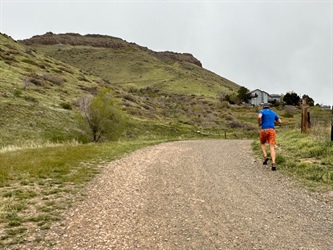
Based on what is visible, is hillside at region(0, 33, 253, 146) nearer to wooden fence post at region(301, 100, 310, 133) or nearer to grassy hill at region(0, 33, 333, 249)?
grassy hill at region(0, 33, 333, 249)

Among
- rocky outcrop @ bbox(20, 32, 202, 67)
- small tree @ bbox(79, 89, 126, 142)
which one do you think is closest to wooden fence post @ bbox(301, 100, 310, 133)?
small tree @ bbox(79, 89, 126, 142)

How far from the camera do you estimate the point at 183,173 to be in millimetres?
10289

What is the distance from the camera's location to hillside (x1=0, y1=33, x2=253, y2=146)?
27.8 metres

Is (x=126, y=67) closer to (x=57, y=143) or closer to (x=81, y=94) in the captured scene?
(x=81, y=94)

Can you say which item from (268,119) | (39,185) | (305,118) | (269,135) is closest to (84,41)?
(305,118)

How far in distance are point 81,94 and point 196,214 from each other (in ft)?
104

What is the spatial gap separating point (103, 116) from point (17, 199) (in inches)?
781

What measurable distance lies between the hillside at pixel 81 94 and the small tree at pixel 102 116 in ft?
5.13

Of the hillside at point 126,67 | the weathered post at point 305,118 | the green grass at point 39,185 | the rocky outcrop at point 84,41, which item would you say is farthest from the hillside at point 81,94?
the rocky outcrop at point 84,41

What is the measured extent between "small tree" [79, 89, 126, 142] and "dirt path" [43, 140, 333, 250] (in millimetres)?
16826

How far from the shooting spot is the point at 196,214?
6.25 metres

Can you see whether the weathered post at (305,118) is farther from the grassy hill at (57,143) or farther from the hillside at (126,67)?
the hillside at (126,67)

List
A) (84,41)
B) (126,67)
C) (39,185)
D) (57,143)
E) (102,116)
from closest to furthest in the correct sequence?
(39,185) < (57,143) < (102,116) < (126,67) < (84,41)

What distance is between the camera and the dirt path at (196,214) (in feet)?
16.5
